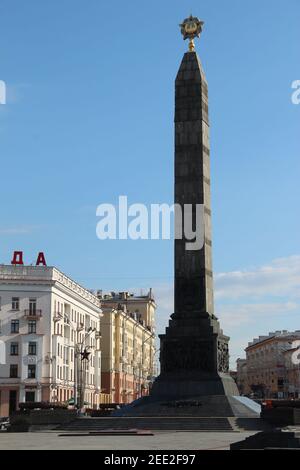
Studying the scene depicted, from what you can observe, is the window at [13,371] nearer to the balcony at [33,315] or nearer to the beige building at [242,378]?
the balcony at [33,315]

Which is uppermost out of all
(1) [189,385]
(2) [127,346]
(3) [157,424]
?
(2) [127,346]

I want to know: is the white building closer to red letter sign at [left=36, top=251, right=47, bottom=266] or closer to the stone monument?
red letter sign at [left=36, top=251, right=47, bottom=266]

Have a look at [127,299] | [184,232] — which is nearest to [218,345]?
[184,232]

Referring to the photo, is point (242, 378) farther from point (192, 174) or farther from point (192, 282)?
point (192, 174)

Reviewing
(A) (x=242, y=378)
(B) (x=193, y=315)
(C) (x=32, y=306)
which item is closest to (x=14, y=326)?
(C) (x=32, y=306)

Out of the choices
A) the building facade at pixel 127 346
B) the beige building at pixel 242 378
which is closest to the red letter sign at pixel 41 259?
the building facade at pixel 127 346

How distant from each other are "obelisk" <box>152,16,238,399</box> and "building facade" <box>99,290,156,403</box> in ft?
172

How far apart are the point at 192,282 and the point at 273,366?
336 feet

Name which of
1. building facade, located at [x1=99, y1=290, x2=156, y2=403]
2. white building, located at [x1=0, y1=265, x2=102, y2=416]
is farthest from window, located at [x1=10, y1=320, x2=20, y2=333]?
building facade, located at [x1=99, y1=290, x2=156, y2=403]

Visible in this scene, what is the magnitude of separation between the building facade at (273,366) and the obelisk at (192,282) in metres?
86.8

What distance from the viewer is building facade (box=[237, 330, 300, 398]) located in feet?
416

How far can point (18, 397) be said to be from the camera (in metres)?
62.8

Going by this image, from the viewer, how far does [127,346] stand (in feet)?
306
